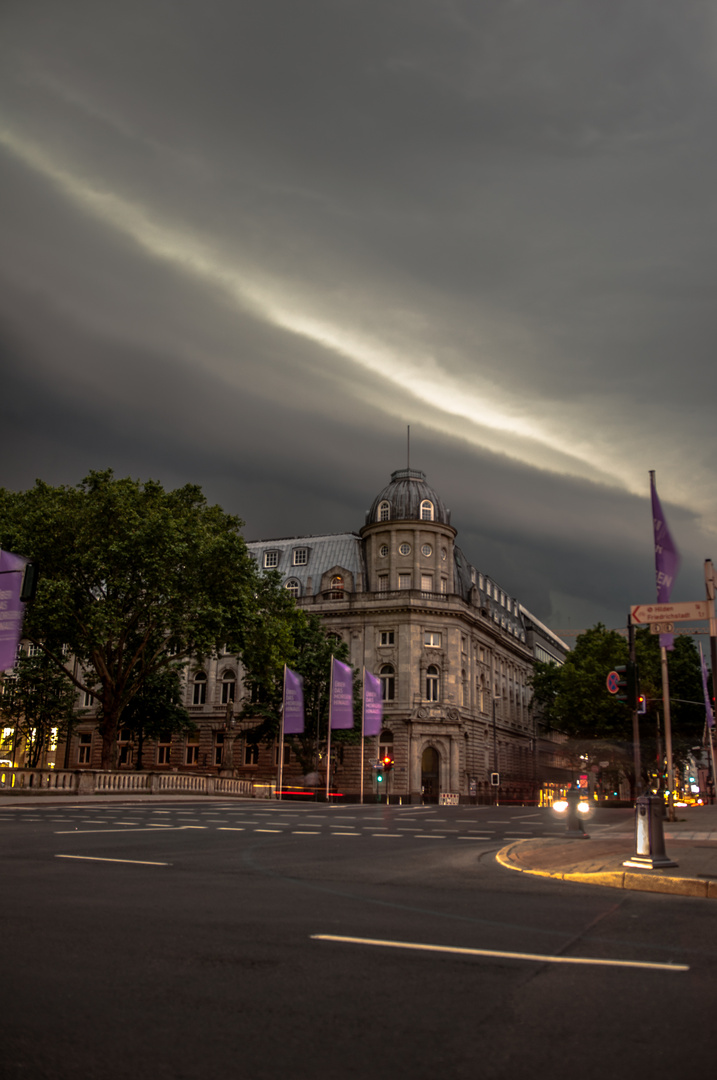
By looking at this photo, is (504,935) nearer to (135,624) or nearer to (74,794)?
(74,794)

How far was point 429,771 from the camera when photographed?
7412cm

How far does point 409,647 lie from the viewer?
251 ft

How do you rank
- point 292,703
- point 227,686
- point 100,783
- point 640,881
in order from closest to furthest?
1. point 640,881
2. point 100,783
3. point 292,703
4. point 227,686

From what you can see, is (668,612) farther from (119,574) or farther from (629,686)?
(119,574)

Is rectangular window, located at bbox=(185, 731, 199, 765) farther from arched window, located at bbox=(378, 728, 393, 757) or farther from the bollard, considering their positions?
the bollard

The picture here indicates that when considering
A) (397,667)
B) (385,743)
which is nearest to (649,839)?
(385,743)

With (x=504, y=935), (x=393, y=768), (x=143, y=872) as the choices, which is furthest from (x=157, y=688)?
(x=504, y=935)

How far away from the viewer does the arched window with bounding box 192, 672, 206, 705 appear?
8369 cm

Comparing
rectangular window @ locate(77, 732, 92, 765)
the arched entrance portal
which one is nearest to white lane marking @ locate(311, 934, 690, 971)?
the arched entrance portal

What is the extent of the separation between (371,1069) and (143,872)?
23.5 ft

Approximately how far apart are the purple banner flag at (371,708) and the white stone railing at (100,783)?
27.2 feet

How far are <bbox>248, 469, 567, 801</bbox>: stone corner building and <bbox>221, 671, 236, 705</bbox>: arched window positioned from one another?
9606 mm

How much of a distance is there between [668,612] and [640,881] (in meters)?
4.08

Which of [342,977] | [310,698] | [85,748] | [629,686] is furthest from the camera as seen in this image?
[85,748]
